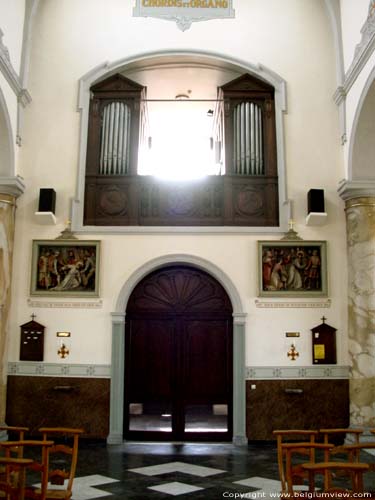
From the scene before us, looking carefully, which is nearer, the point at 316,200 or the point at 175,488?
the point at 175,488

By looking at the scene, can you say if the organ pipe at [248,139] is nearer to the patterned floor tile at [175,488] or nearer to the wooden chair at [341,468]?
the patterned floor tile at [175,488]

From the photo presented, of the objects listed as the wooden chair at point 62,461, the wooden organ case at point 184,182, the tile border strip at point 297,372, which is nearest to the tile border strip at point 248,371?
the tile border strip at point 297,372

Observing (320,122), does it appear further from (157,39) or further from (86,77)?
(86,77)

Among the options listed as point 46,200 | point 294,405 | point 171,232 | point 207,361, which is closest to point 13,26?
point 46,200

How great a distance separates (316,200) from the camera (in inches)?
388

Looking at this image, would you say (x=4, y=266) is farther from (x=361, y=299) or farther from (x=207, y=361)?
(x=361, y=299)

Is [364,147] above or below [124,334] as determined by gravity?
above

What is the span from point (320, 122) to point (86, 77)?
451cm

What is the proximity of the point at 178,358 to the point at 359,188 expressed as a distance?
14.3ft

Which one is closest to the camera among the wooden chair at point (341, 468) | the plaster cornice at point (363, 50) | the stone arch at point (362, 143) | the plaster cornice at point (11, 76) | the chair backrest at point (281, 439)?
the wooden chair at point (341, 468)

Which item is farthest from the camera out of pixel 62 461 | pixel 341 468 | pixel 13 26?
pixel 13 26

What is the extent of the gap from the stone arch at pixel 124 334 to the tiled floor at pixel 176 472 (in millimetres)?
334

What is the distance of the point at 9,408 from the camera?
9.60 metres

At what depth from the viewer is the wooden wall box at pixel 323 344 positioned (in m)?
9.70
